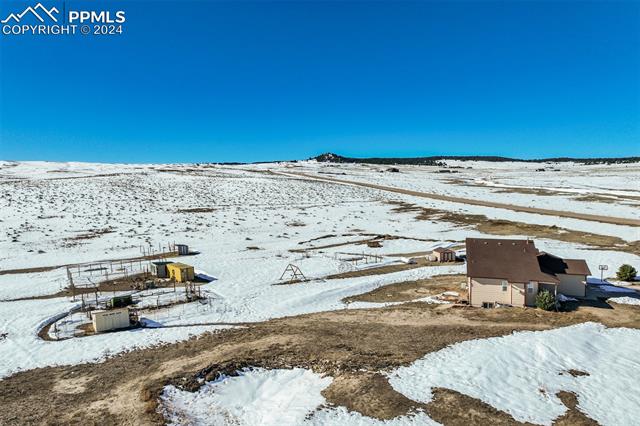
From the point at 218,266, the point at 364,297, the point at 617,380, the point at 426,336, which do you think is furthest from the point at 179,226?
the point at 617,380

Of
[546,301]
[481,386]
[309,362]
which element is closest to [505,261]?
[546,301]

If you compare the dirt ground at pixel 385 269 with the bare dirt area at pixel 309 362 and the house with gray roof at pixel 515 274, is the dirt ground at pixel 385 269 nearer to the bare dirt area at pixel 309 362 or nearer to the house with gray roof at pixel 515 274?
the bare dirt area at pixel 309 362

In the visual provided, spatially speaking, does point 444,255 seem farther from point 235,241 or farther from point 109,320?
point 109,320

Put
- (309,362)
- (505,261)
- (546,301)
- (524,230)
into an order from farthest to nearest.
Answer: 1. (524,230)
2. (505,261)
3. (546,301)
4. (309,362)

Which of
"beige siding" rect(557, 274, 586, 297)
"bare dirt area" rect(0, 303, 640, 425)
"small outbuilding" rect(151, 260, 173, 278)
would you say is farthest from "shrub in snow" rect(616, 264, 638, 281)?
"small outbuilding" rect(151, 260, 173, 278)

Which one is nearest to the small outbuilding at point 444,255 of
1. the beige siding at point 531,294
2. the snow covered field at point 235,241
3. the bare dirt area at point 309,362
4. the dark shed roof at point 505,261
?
the snow covered field at point 235,241

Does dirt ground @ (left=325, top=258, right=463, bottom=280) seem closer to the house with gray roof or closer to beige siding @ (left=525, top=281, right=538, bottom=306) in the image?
the house with gray roof
